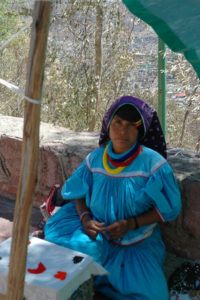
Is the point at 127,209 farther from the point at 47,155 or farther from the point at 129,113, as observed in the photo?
the point at 47,155

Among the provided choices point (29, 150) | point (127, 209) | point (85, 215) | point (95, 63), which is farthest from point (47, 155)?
point (95, 63)

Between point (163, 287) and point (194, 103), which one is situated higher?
point (194, 103)

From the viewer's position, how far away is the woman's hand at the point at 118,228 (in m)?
2.43

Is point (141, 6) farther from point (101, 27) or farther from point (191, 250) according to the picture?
point (101, 27)

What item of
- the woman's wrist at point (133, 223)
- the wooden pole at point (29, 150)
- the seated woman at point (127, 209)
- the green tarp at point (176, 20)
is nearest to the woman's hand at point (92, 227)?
the seated woman at point (127, 209)

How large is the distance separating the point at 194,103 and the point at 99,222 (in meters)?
6.56

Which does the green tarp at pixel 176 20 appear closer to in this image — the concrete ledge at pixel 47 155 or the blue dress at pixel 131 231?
the blue dress at pixel 131 231

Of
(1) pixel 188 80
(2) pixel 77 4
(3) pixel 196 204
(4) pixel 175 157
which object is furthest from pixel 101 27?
(3) pixel 196 204

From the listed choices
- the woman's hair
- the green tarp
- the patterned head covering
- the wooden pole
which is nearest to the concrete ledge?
the patterned head covering

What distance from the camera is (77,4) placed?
8227mm

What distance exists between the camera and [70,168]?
3.48 meters

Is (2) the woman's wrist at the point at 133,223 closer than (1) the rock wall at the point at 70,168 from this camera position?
Yes

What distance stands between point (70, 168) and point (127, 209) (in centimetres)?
109

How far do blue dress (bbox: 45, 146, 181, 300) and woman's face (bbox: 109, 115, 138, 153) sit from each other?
0.11 meters
